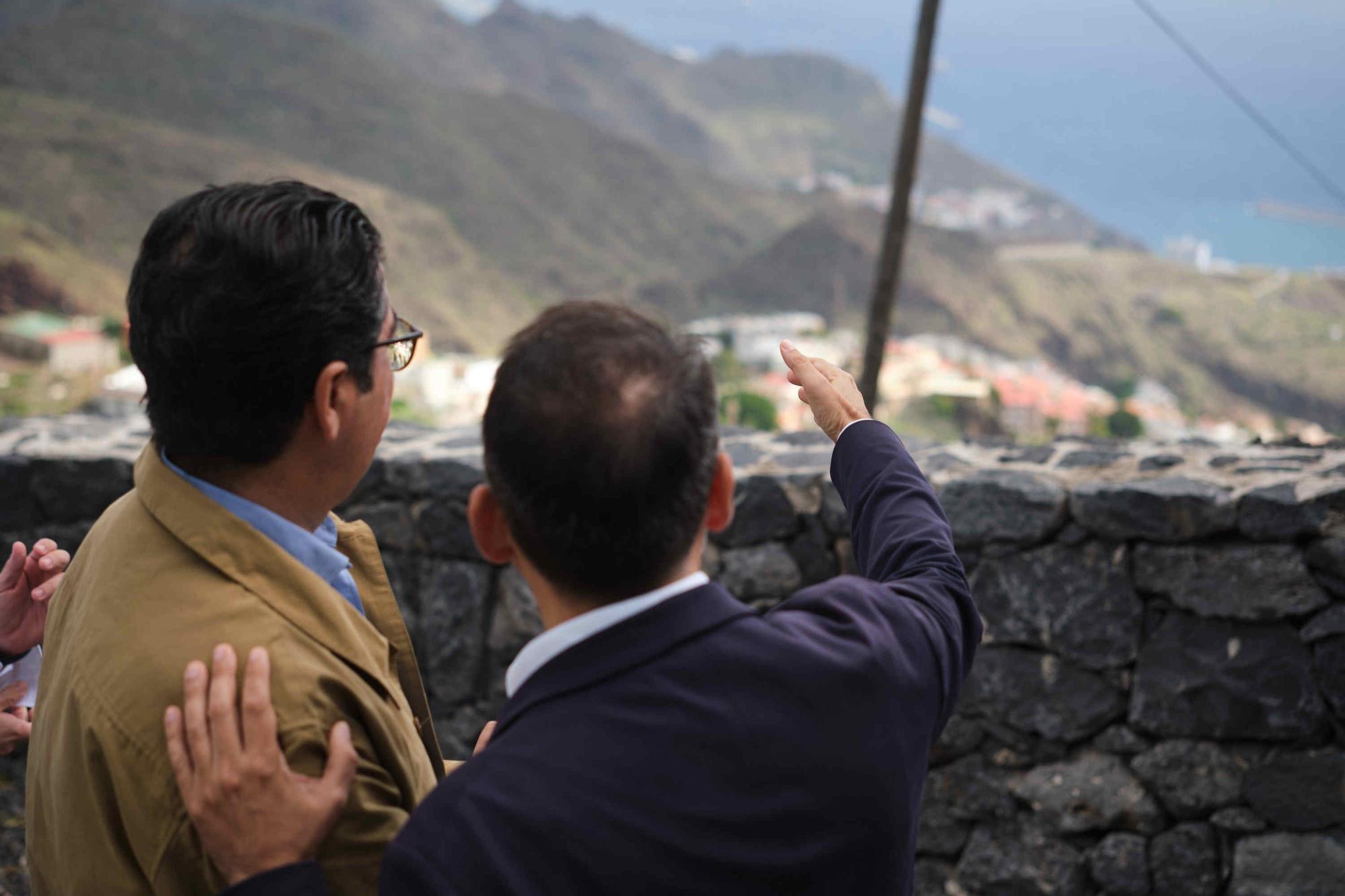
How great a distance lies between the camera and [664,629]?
819mm

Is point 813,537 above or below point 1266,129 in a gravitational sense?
below

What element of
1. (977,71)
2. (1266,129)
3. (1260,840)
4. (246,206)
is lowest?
(1260,840)

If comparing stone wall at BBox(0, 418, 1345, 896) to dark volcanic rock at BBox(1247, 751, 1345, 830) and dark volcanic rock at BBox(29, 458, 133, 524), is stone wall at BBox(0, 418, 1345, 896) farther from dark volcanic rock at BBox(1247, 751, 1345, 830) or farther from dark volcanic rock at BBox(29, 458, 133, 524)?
dark volcanic rock at BBox(29, 458, 133, 524)

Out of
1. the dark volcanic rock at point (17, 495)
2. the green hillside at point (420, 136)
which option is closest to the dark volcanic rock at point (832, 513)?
the dark volcanic rock at point (17, 495)

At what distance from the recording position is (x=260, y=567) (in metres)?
0.99

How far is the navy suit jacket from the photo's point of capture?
75cm

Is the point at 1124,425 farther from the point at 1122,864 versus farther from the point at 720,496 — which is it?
the point at 720,496

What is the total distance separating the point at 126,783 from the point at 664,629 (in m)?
0.51

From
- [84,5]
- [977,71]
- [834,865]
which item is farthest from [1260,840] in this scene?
[977,71]

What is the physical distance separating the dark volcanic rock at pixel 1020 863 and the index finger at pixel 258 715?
7.59ft

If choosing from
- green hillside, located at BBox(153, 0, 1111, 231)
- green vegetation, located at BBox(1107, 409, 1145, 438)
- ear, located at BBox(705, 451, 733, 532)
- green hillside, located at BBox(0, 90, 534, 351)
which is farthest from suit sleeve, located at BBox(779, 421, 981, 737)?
green hillside, located at BBox(153, 0, 1111, 231)

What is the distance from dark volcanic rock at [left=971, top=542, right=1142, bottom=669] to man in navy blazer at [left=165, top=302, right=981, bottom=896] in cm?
179

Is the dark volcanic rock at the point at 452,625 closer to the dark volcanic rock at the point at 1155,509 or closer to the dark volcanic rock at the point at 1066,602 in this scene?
the dark volcanic rock at the point at 1066,602

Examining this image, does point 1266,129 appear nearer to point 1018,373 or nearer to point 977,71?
point 1018,373
